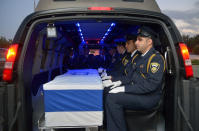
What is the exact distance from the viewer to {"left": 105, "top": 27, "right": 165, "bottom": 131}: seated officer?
254cm

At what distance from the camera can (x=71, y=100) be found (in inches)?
97.4

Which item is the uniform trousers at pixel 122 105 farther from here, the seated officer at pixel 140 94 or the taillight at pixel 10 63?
the taillight at pixel 10 63

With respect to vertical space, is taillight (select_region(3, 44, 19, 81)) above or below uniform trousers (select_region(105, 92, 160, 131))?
above

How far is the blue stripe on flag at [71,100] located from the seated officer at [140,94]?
26 centimetres

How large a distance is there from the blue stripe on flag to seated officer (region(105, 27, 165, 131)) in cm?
26

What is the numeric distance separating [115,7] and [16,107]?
1622mm

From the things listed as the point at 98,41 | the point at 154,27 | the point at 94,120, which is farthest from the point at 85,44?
the point at 94,120

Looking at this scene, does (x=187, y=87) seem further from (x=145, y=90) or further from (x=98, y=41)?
(x=98, y=41)

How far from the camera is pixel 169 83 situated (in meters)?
2.62

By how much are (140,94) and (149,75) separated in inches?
12.0

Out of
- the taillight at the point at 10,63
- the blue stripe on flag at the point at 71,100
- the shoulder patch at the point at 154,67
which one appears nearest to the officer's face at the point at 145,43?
the shoulder patch at the point at 154,67

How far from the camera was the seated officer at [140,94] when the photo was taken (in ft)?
8.35

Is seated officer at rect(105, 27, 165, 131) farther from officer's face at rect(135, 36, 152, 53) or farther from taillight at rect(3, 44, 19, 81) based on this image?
taillight at rect(3, 44, 19, 81)

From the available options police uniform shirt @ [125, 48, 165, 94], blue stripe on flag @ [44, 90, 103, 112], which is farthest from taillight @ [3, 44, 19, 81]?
police uniform shirt @ [125, 48, 165, 94]
